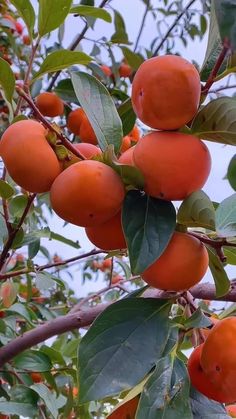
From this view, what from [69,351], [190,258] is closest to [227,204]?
[190,258]

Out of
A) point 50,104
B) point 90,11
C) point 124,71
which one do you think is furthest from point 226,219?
point 124,71

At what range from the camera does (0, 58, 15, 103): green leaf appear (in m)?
0.65

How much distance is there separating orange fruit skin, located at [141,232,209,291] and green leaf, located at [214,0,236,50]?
213 millimetres

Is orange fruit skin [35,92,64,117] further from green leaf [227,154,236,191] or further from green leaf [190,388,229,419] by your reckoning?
green leaf [190,388,229,419]

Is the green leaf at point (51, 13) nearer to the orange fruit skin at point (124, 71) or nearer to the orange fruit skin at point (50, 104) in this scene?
the orange fruit skin at point (50, 104)

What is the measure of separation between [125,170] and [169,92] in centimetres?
8

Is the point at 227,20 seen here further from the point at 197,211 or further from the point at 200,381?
the point at 200,381

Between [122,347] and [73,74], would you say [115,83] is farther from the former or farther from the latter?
[122,347]

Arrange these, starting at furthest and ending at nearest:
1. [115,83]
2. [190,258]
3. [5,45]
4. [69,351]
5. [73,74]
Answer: [5,45] → [115,83] → [69,351] → [73,74] → [190,258]

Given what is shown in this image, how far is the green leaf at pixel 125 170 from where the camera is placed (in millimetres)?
501

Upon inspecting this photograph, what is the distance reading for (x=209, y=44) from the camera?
0.56 meters

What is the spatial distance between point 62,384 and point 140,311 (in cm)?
74

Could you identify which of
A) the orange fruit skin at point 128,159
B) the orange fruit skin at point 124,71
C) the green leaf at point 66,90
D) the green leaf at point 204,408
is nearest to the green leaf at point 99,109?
the orange fruit skin at point 128,159

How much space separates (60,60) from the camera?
72cm
